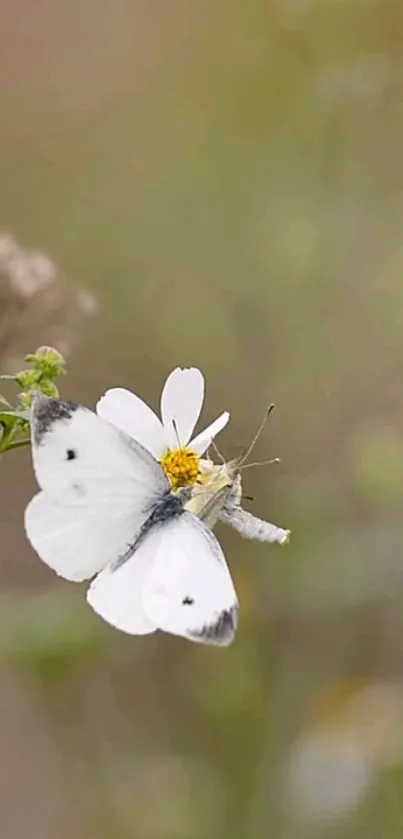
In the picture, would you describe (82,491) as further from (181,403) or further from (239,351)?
(239,351)

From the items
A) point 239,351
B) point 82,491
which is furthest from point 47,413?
point 239,351

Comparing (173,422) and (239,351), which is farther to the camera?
(239,351)

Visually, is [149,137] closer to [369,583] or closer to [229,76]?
[229,76]

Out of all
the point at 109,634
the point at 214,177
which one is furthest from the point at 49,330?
the point at 214,177

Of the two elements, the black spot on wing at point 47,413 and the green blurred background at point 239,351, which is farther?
the green blurred background at point 239,351

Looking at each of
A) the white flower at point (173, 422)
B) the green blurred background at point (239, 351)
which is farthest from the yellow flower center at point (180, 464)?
the green blurred background at point (239, 351)

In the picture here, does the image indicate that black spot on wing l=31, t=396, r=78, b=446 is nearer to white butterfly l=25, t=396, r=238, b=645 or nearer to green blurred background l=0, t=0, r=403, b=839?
white butterfly l=25, t=396, r=238, b=645

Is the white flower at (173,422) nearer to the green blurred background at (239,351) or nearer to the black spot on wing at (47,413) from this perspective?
the black spot on wing at (47,413)
